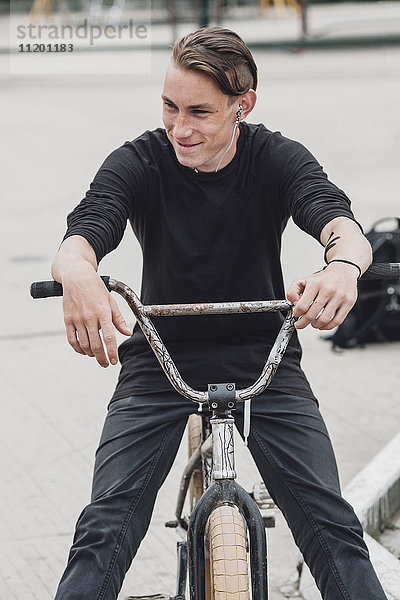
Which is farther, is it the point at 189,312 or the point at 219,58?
the point at 219,58

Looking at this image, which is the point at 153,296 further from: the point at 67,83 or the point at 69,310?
the point at 67,83

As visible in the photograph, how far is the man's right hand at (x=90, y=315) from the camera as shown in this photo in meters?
2.07

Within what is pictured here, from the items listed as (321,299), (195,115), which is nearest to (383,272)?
(321,299)

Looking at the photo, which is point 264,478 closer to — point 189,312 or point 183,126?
point 189,312

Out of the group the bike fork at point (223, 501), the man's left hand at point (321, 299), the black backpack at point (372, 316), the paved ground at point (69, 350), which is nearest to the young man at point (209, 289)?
the man's left hand at point (321, 299)

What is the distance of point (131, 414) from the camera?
2.50m

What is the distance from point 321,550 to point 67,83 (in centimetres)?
1351

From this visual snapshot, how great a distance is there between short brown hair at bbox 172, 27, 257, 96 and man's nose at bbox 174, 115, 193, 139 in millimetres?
117

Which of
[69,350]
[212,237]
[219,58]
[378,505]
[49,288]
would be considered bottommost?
[378,505]

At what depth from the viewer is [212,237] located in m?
2.59

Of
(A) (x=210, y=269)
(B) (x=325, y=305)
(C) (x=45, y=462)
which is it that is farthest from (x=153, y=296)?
(C) (x=45, y=462)

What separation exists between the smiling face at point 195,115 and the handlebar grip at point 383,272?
532mm

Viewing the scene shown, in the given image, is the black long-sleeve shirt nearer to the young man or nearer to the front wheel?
the young man

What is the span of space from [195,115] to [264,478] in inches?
36.5
